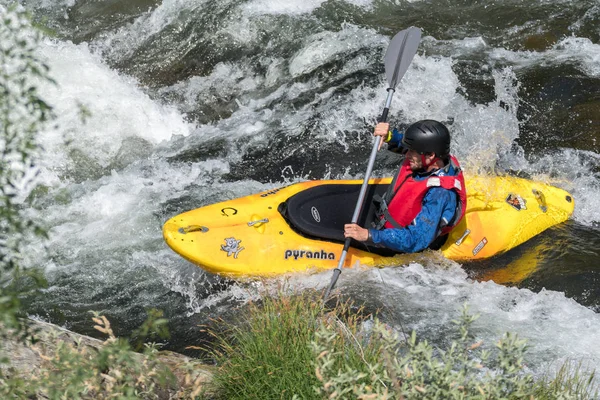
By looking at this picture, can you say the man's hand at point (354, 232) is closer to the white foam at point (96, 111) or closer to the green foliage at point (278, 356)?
the green foliage at point (278, 356)

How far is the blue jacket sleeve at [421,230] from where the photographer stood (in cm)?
428

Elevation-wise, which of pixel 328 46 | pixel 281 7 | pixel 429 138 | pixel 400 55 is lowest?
pixel 429 138

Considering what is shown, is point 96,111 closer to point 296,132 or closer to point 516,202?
point 296,132

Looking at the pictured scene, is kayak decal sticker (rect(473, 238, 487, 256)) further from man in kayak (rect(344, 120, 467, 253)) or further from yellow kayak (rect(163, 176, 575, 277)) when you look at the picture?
man in kayak (rect(344, 120, 467, 253))

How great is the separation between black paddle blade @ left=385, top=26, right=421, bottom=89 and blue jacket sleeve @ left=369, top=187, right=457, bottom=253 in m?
1.39

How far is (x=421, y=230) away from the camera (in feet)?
14.0

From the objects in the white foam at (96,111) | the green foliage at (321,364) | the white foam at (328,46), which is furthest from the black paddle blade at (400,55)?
the green foliage at (321,364)

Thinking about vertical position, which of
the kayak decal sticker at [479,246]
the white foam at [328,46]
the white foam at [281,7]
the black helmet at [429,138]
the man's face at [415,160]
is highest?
the white foam at [281,7]

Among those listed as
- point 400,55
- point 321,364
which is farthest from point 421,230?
point 400,55

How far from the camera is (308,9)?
8.09 metres

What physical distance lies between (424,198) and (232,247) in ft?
A: 4.08

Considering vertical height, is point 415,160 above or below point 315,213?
above

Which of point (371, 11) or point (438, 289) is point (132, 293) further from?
point (371, 11)

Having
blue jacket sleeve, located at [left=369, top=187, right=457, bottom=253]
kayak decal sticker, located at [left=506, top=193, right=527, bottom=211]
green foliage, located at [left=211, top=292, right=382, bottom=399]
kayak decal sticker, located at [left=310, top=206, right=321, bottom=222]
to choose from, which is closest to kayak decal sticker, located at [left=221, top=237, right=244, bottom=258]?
kayak decal sticker, located at [left=310, top=206, right=321, bottom=222]
